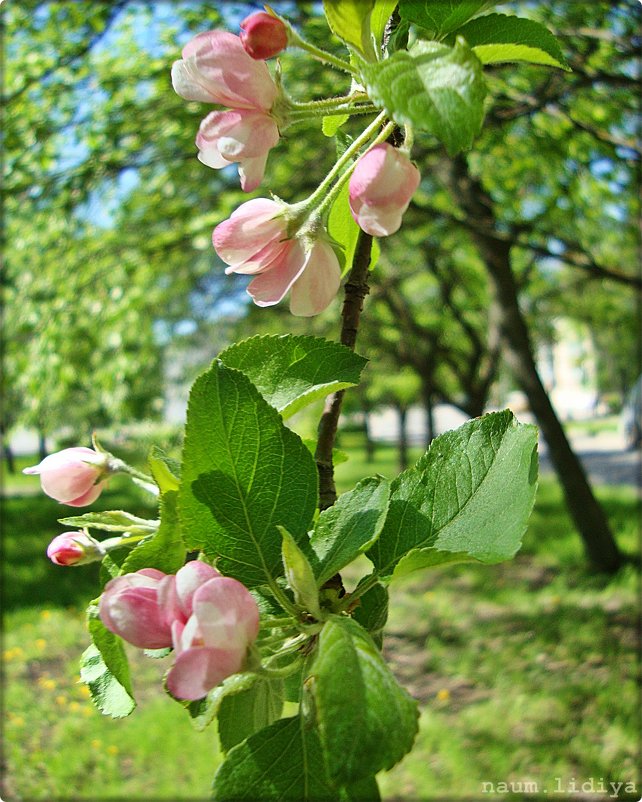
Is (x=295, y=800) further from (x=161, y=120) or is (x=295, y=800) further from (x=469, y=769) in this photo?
(x=161, y=120)

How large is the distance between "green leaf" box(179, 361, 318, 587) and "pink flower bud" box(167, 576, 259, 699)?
0.05 metres

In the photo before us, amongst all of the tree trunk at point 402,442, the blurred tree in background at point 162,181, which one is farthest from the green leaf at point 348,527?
the tree trunk at point 402,442

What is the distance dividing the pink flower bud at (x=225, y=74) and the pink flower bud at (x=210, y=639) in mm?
242

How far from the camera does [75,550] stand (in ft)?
1.49

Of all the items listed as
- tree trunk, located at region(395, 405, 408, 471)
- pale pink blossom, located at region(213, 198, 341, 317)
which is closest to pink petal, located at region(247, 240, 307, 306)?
pale pink blossom, located at region(213, 198, 341, 317)

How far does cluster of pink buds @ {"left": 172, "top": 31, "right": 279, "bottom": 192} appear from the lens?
14.7 inches

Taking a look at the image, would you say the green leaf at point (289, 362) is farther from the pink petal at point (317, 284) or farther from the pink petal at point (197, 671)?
Result: the pink petal at point (197, 671)

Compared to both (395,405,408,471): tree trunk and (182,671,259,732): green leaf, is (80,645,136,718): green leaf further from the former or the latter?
(395,405,408,471): tree trunk

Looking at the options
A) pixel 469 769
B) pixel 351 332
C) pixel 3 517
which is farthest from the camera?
pixel 3 517

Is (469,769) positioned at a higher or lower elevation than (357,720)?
lower

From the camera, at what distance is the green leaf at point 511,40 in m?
0.35

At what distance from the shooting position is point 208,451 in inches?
14.4

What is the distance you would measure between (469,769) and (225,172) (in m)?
3.10

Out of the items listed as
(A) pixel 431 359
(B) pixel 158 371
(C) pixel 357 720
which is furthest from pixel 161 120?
(C) pixel 357 720
